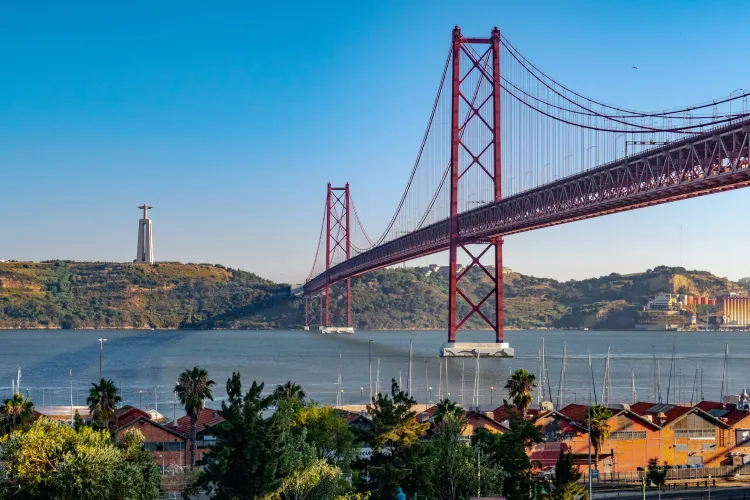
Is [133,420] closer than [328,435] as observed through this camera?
No

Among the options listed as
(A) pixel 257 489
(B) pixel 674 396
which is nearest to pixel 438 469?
(A) pixel 257 489

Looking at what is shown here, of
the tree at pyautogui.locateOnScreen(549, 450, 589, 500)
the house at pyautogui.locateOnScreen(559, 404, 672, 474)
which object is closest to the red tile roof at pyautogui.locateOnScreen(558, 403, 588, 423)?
the house at pyautogui.locateOnScreen(559, 404, 672, 474)

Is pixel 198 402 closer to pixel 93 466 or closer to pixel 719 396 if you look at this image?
pixel 93 466

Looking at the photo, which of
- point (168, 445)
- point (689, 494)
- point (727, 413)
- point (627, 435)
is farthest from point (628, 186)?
point (168, 445)

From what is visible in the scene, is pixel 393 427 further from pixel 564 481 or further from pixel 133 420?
pixel 133 420

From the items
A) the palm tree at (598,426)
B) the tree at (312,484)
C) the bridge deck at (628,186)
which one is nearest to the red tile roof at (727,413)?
the palm tree at (598,426)

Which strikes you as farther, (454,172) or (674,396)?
(454,172)

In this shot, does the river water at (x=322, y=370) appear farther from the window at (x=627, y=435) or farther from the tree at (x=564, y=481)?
the tree at (x=564, y=481)
